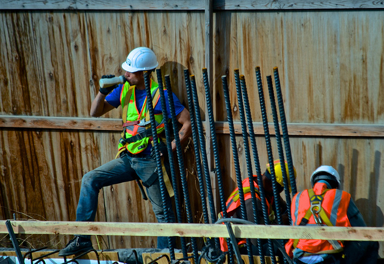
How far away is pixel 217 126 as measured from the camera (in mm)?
4375

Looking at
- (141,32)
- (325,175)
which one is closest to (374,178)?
(325,175)

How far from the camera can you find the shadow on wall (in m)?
4.19

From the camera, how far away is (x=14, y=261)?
162 inches

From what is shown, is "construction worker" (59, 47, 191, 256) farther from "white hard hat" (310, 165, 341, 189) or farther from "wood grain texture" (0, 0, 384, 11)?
"white hard hat" (310, 165, 341, 189)

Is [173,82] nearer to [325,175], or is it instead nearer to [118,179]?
[118,179]

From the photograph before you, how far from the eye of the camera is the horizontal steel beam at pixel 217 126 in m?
4.09

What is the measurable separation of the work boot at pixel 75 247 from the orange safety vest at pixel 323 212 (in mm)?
2138

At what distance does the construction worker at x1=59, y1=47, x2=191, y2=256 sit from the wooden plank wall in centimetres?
32

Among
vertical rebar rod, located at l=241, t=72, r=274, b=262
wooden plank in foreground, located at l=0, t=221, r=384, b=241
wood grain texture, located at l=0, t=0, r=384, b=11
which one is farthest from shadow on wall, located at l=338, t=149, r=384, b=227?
wooden plank in foreground, located at l=0, t=221, r=384, b=241

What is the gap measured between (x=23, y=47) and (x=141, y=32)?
1.42 meters

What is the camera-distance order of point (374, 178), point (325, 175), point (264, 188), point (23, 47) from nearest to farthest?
point (325, 175), point (264, 188), point (374, 178), point (23, 47)

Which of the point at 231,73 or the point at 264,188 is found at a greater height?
the point at 231,73

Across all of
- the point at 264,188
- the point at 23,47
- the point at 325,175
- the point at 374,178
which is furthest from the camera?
the point at 23,47

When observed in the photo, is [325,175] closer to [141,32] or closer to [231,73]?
[231,73]
